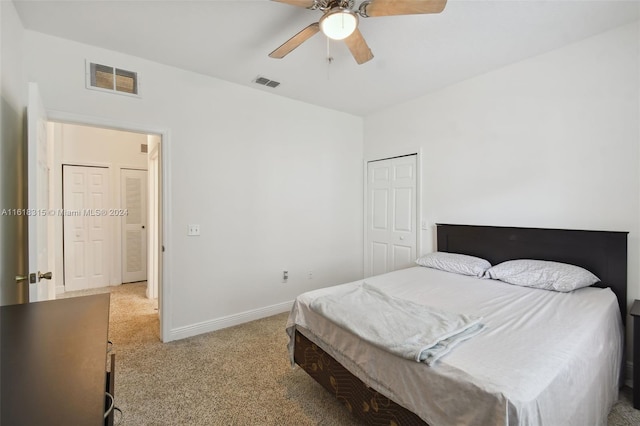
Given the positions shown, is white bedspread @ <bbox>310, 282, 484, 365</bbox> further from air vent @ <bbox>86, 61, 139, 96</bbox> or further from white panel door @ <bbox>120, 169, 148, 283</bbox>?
white panel door @ <bbox>120, 169, 148, 283</bbox>

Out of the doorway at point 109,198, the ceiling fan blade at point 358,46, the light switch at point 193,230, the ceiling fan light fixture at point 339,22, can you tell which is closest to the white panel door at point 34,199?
the light switch at point 193,230

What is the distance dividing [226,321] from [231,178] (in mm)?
1570

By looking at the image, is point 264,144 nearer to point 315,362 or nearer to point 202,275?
point 202,275

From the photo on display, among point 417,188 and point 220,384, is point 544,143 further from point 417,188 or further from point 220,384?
point 220,384

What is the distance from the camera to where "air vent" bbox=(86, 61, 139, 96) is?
95.5 inches

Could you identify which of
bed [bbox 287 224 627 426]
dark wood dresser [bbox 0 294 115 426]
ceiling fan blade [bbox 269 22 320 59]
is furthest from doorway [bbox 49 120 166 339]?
bed [bbox 287 224 627 426]

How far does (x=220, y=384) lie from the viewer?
6.90ft

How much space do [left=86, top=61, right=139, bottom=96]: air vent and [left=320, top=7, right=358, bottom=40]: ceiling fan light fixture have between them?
1941mm

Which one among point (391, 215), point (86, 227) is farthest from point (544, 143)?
point (86, 227)

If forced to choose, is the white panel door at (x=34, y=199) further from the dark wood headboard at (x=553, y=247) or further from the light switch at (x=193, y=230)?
the dark wood headboard at (x=553, y=247)

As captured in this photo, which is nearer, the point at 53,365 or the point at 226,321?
the point at 53,365

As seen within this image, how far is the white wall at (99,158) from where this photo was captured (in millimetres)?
4332

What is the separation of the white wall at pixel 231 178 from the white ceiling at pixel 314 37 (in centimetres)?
28

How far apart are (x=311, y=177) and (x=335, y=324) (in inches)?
95.1
